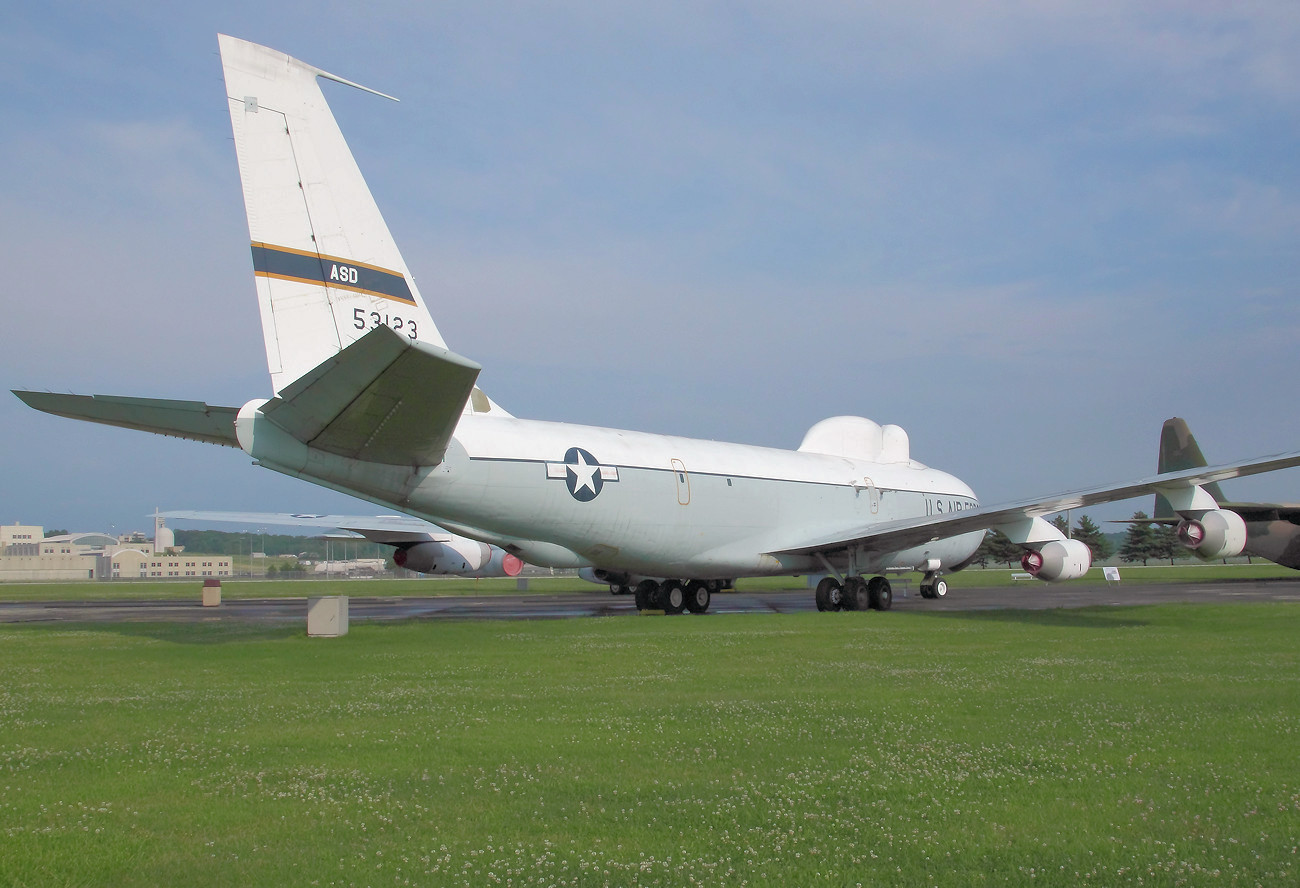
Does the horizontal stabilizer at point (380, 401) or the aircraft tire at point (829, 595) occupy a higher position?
the horizontal stabilizer at point (380, 401)

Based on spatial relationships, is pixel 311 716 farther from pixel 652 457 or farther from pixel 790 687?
pixel 652 457

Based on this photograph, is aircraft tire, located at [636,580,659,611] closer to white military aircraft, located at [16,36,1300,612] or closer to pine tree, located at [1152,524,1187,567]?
white military aircraft, located at [16,36,1300,612]

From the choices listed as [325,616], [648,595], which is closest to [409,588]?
[648,595]

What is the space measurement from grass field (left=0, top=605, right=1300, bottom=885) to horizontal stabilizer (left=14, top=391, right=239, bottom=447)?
324 centimetres

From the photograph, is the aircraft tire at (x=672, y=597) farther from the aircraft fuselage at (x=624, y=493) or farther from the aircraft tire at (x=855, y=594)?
the aircraft tire at (x=855, y=594)

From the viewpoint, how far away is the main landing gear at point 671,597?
23.7m

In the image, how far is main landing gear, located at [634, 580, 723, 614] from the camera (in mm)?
23728

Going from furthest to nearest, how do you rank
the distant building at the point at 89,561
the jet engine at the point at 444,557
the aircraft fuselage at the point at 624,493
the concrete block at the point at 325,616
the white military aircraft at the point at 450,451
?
the distant building at the point at 89,561 < the jet engine at the point at 444,557 < the concrete block at the point at 325,616 < the aircraft fuselage at the point at 624,493 < the white military aircraft at the point at 450,451

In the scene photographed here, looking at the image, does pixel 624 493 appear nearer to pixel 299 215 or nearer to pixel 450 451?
pixel 450 451

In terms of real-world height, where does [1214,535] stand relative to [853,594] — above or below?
above

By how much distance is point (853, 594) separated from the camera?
23.2 metres

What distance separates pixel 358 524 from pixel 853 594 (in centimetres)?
1707

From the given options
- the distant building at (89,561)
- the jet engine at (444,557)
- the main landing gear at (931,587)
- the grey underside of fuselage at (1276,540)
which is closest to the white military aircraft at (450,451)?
the main landing gear at (931,587)

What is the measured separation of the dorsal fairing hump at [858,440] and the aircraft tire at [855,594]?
A: 5472 millimetres
